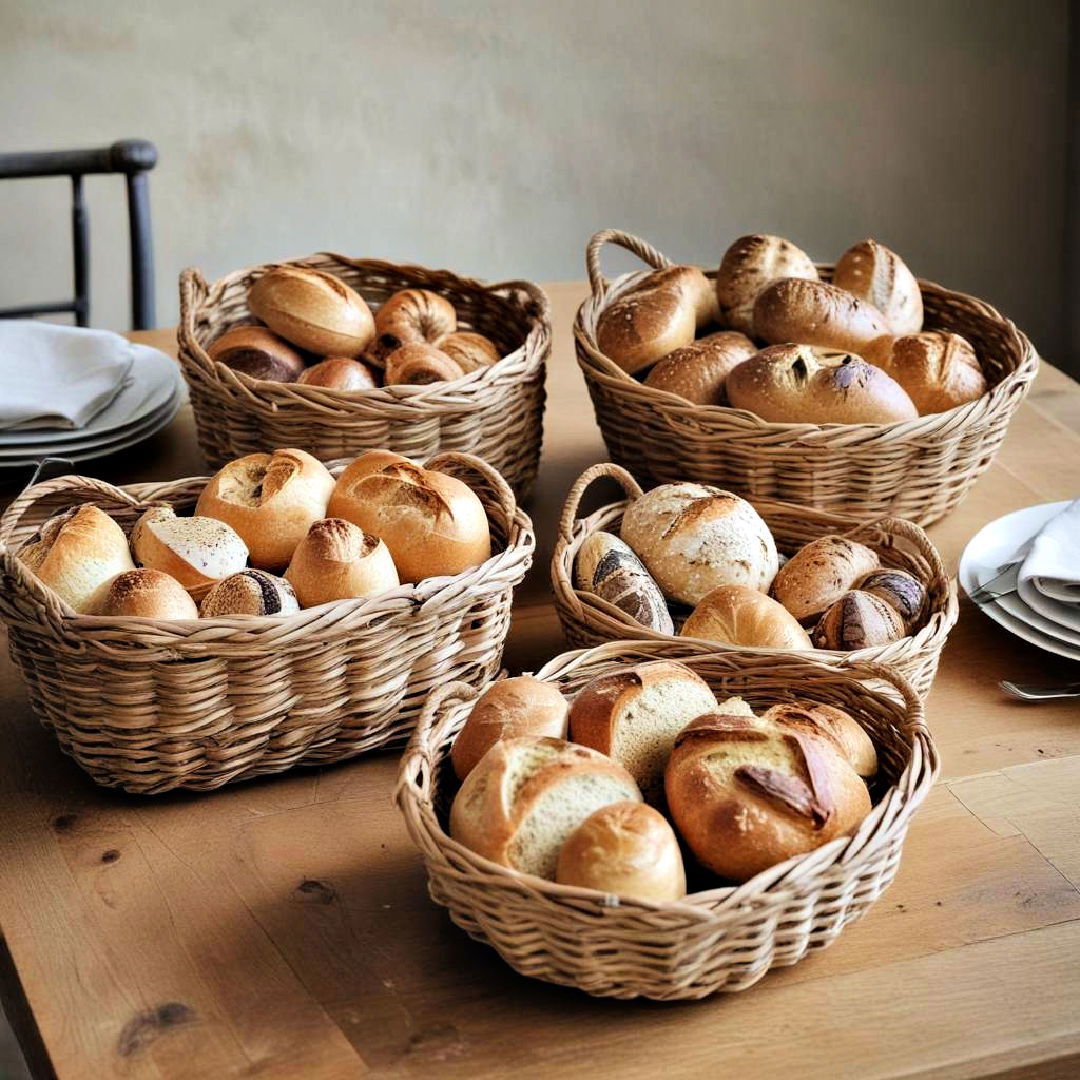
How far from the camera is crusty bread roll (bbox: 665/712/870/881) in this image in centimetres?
76

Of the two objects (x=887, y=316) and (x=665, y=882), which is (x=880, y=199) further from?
(x=665, y=882)

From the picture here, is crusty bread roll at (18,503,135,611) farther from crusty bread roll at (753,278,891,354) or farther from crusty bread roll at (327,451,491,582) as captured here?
crusty bread roll at (753,278,891,354)

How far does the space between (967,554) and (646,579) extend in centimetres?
37

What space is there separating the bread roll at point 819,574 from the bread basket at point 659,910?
23 cm

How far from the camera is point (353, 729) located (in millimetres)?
1004

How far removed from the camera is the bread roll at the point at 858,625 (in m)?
1.01

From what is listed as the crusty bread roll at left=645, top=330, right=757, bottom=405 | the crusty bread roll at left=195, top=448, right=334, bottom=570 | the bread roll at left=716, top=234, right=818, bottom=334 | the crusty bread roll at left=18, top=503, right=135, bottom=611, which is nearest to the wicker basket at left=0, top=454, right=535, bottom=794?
the crusty bread roll at left=18, top=503, right=135, bottom=611

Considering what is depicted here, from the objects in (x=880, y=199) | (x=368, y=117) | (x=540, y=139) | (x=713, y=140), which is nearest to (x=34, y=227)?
(x=368, y=117)

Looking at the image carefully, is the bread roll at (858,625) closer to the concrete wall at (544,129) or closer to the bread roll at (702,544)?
the bread roll at (702,544)

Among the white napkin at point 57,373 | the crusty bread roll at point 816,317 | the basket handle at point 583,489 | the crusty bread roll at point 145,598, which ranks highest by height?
the crusty bread roll at point 816,317

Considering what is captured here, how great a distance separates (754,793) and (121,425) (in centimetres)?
93

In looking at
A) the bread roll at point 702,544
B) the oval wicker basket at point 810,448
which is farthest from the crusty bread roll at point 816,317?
the bread roll at point 702,544

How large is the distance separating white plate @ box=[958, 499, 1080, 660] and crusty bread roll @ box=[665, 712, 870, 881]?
0.40 metres

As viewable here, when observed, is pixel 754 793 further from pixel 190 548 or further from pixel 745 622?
pixel 190 548
